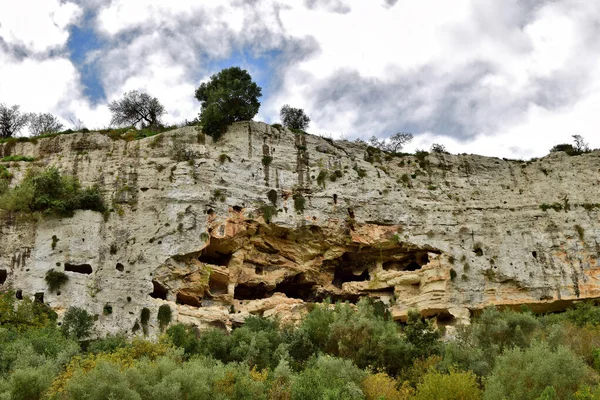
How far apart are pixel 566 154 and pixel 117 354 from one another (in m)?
31.4

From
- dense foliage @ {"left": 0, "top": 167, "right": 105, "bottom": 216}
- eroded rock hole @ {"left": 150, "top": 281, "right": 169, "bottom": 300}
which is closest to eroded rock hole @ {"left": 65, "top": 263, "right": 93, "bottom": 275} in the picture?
dense foliage @ {"left": 0, "top": 167, "right": 105, "bottom": 216}

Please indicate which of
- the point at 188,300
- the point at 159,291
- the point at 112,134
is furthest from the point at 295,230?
the point at 112,134

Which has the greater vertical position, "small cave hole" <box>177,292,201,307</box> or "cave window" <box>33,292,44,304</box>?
"cave window" <box>33,292,44,304</box>

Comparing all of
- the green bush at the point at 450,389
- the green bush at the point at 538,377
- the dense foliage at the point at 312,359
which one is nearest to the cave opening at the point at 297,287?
the dense foliage at the point at 312,359

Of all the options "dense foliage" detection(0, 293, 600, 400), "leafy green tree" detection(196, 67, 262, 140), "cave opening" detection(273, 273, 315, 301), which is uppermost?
"leafy green tree" detection(196, 67, 262, 140)

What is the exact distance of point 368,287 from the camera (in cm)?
3775

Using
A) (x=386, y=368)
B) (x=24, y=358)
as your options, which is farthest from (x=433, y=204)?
(x=24, y=358)

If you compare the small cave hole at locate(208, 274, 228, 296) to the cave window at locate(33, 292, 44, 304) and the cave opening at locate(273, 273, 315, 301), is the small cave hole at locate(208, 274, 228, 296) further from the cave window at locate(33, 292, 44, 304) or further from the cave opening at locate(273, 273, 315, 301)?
the cave window at locate(33, 292, 44, 304)

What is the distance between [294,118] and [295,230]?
16351 mm

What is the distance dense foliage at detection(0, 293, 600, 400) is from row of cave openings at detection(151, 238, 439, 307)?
395cm

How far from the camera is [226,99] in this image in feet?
132

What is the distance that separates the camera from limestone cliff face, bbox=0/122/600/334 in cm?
3369

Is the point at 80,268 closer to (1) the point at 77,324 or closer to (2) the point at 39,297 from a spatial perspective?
(2) the point at 39,297

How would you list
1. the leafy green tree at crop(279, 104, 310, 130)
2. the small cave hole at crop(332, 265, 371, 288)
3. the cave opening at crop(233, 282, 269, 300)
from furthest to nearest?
1. the leafy green tree at crop(279, 104, 310, 130)
2. the small cave hole at crop(332, 265, 371, 288)
3. the cave opening at crop(233, 282, 269, 300)
